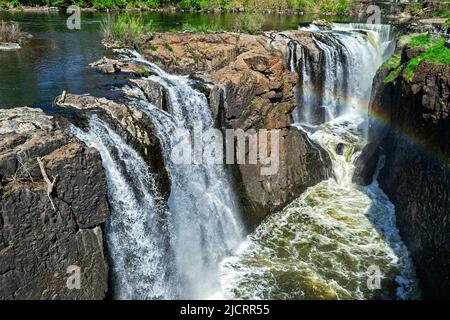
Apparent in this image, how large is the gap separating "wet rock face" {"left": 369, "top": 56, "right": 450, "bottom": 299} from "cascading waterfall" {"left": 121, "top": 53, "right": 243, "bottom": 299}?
652 centimetres

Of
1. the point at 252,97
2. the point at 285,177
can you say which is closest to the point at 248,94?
the point at 252,97

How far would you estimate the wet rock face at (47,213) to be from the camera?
883cm

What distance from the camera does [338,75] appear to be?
939 inches

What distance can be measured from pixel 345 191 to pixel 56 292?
13.6 meters

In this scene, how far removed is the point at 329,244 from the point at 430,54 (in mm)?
8667

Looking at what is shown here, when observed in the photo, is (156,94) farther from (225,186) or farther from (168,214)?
(168,214)

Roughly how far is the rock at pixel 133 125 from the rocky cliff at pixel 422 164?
348 inches

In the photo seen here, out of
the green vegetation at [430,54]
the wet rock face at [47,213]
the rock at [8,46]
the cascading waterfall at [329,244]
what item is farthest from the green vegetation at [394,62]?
the rock at [8,46]

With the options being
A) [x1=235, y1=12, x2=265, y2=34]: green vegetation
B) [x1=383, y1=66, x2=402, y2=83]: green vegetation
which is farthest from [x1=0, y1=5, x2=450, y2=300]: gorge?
[x1=235, y1=12, x2=265, y2=34]: green vegetation

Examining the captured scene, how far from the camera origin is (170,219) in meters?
13.1

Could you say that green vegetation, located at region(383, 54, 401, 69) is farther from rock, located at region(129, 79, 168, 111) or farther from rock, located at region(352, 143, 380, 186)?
rock, located at region(129, 79, 168, 111)

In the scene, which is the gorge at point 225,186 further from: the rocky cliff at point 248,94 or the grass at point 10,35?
the grass at point 10,35

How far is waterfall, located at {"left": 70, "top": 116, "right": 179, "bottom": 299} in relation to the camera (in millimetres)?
11125

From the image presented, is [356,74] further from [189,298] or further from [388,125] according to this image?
[189,298]
